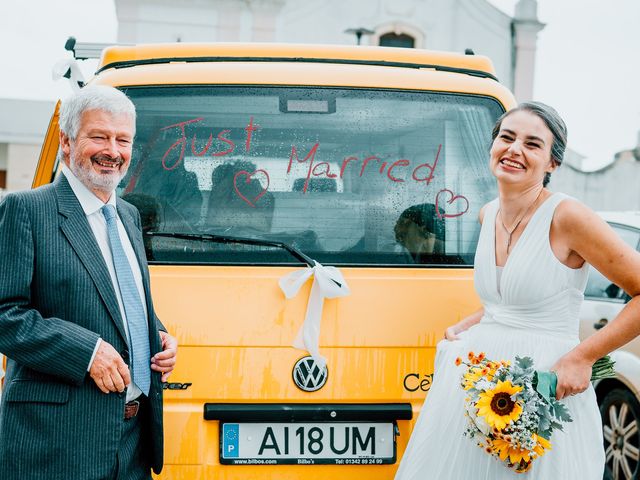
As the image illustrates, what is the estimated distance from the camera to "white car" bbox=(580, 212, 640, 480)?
16.8 ft

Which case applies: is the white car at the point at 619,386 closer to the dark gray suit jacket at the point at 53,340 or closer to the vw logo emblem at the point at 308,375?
the vw logo emblem at the point at 308,375

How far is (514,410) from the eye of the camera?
246cm

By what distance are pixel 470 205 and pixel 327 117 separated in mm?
692

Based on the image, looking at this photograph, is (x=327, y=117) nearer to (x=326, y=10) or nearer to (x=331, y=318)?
(x=331, y=318)

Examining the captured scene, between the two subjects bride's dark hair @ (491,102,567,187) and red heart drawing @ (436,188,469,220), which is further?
red heart drawing @ (436,188,469,220)

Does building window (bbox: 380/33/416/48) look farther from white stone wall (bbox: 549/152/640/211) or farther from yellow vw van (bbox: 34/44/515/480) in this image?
yellow vw van (bbox: 34/44/515/480)

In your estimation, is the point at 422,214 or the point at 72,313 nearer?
the point at 72,313

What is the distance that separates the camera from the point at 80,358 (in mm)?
2355

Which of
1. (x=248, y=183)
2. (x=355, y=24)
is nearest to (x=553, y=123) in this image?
(x=248, y=183)

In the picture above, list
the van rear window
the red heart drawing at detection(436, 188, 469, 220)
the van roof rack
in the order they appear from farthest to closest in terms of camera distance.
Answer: the van roof rack < the red heart drawing at detection(436, 188, 469, 220) < the van rear window

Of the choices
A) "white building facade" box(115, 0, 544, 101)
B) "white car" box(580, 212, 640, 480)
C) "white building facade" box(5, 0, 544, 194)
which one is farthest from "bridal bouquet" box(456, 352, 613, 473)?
"white building facade" box(115, 0, 544, 101)

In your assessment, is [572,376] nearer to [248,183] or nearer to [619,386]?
[248,183]

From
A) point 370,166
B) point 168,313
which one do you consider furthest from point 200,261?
point 370,166

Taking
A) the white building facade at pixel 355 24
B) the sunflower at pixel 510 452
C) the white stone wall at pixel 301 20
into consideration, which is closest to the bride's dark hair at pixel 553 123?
the sunflower at pixel 510 452
